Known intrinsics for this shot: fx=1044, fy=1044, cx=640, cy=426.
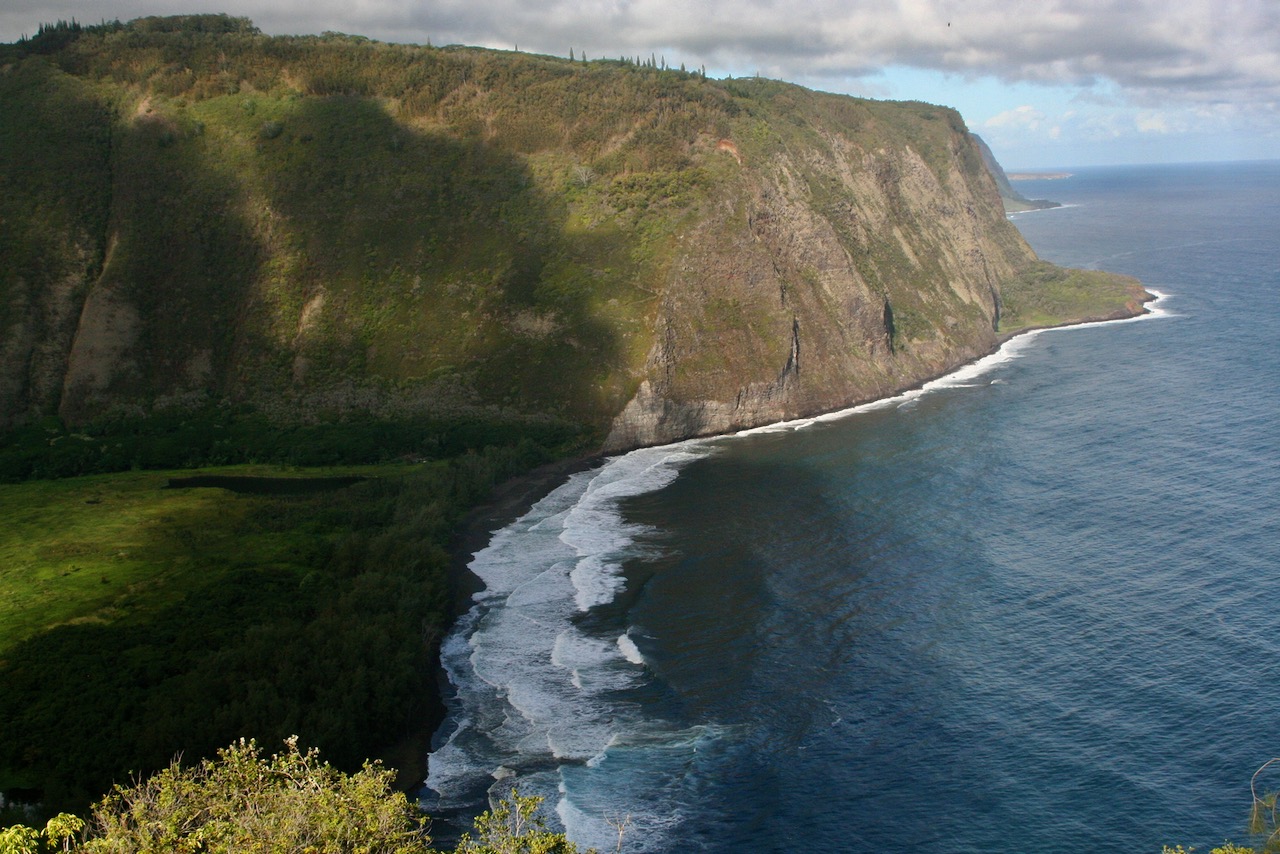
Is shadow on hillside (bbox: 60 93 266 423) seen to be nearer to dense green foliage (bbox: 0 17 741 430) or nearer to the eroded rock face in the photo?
dense green foliage (bbox: 0 17 741 430)

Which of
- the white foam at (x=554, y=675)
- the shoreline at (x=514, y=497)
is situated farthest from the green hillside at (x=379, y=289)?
the white foam at (x=554, y=675)

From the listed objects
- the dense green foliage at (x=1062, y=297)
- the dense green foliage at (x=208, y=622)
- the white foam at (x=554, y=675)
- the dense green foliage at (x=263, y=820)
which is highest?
the dense green foliage at (x=1062, y=297)

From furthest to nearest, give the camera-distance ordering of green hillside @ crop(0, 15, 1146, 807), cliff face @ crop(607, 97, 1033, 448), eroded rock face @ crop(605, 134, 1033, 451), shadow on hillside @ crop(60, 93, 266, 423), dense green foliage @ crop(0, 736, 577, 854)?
shadow on hillside @ crop(60, 93, 266, 423), cliff face @ crop(607, 97, 1033, 448), eroded rock face @ crop(605, 134, 1033, 451), green hillside @ crop(0, 15, 1146, 807), dense green foliage @ crop(0, 736, 577, 854)

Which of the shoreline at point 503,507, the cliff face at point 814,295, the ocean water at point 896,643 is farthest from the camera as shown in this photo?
the cliff face at point 814,295

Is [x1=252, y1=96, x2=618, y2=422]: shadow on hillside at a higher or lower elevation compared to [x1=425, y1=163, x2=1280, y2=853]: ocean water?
higher

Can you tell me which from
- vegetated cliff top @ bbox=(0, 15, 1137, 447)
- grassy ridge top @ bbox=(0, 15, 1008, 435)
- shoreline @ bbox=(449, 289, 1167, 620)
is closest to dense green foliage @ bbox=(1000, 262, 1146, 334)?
vegetated cliff top @ bbox=(0, 15, 1137, 447)

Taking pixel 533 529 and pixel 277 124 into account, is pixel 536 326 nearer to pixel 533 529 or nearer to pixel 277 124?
pixel 533 529

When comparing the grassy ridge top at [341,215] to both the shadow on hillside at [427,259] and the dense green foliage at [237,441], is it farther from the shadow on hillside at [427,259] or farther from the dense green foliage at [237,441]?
the dense green foliage at [237,441]
